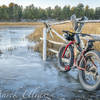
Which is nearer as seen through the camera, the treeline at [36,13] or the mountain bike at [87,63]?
the mountain bike at [87,63]

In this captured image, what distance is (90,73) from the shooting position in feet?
18.4

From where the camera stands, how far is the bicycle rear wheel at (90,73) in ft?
17.8

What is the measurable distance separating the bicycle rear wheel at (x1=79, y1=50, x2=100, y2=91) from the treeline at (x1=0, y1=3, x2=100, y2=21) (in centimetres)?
11953

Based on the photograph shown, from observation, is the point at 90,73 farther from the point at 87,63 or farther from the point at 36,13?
the point at 36,13

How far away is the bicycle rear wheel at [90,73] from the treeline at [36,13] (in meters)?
120

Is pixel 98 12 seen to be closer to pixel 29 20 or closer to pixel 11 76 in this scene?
pixel 29 20

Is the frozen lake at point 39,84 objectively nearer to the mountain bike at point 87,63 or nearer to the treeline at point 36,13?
the mountain bike at point 87,63

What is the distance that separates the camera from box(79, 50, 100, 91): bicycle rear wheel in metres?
5.42

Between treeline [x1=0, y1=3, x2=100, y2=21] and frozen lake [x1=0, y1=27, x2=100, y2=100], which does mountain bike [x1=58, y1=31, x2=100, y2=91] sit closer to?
frozen lake [x1=0, y1=27, x2=100, y2=100]

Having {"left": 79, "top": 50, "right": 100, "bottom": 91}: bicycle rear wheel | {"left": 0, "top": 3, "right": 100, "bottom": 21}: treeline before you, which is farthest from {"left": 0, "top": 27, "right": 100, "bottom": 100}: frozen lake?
{"left": 0, "top": 3, "right": 100, "bottom": 21}: treeline

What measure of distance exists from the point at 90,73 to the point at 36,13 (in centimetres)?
12869

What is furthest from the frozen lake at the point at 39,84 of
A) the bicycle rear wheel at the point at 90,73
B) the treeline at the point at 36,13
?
the treeline at the point at 36,13

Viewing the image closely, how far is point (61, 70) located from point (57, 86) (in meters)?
1.76

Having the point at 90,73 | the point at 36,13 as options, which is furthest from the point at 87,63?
the point at 36,13
